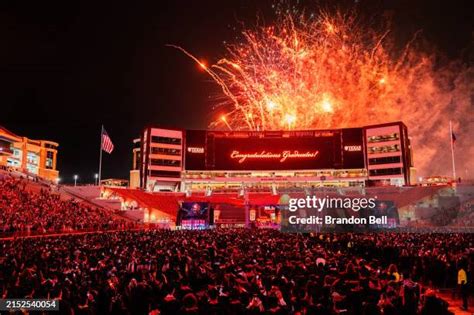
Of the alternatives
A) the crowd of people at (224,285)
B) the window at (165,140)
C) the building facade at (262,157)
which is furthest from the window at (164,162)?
the crowd of people at (224,285)

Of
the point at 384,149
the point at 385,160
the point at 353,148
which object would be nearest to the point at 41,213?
the point at 353,148

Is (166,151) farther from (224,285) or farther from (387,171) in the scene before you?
(224,285)

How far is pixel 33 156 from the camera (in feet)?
341

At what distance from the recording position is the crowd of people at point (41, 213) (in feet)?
112

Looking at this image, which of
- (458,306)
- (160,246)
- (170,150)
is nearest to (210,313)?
(458,306)

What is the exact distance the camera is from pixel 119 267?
14789 millimetres

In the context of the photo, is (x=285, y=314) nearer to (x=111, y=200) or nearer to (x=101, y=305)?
(x=101, y=305)

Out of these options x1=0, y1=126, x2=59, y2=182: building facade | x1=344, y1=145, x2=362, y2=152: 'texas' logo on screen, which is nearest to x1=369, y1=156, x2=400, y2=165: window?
x1=344, y1=145, x2=362, y2=152: 'texas' logo on screen

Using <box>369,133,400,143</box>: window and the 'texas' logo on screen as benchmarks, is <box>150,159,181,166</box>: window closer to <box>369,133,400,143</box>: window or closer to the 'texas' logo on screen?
the 'texas' logo on screen

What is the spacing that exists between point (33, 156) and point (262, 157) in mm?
59297

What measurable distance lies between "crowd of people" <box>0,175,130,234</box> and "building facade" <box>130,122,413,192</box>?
3935 cm

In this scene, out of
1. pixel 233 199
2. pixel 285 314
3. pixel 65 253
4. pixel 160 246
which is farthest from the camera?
pixel 233 199

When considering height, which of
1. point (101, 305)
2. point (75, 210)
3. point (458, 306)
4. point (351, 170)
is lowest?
point (458, 306)

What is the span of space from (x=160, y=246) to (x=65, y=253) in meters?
4.97
